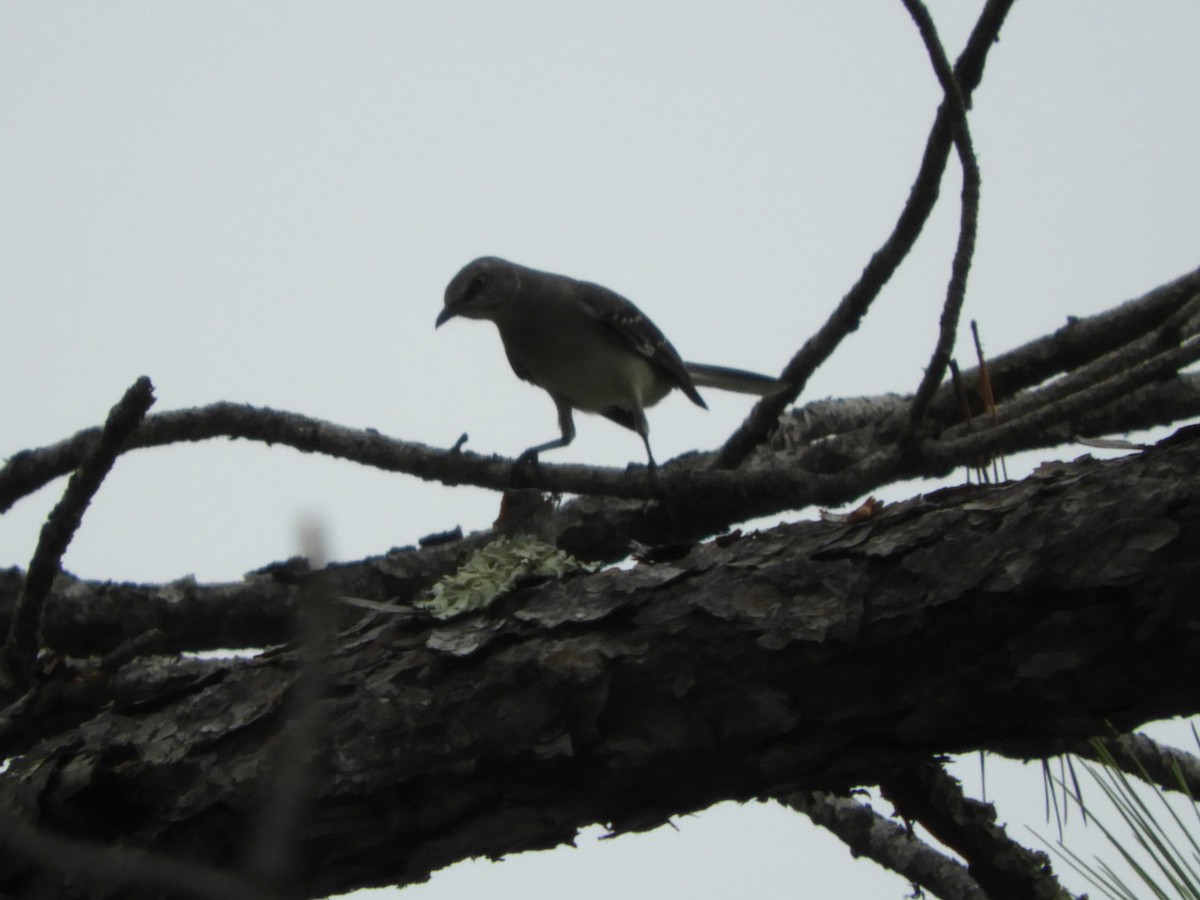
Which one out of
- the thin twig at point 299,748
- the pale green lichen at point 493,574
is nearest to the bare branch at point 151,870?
the thin twig at point 299,748

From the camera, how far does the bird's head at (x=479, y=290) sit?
22.5ft

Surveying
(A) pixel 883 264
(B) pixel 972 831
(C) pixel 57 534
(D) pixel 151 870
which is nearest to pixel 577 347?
(A) pixel 883 264

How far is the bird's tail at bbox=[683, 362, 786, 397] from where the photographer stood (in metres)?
6.80

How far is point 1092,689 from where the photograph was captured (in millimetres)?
2434

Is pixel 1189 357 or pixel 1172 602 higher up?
pixel 1189 357

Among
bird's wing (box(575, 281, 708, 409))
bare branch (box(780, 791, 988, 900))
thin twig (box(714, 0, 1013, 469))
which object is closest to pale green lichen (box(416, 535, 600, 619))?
bare branch (box(780, 791, 988, 900))

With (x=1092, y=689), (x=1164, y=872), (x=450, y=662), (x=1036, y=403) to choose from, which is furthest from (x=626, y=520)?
(x=1164, y=872)

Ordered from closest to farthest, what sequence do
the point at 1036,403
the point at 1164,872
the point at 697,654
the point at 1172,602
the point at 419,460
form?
the point at 1164,872 → the point at 1172,602 → the point at 697,654 → the point at 1036,403 → the point at 419,460

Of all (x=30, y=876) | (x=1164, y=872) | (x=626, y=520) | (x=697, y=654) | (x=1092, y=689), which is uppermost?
(x=626, y=520)

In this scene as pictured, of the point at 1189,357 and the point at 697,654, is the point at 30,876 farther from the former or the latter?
the point at 1189,357

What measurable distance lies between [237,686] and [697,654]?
1136 millimetres

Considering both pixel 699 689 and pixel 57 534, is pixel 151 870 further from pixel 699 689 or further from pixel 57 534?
pixel 57 534

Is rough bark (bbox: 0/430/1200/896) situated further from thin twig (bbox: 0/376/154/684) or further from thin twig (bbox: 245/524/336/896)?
thin twig (bbox: 245/524/336/896)

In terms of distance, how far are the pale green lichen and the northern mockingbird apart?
3.46 m
